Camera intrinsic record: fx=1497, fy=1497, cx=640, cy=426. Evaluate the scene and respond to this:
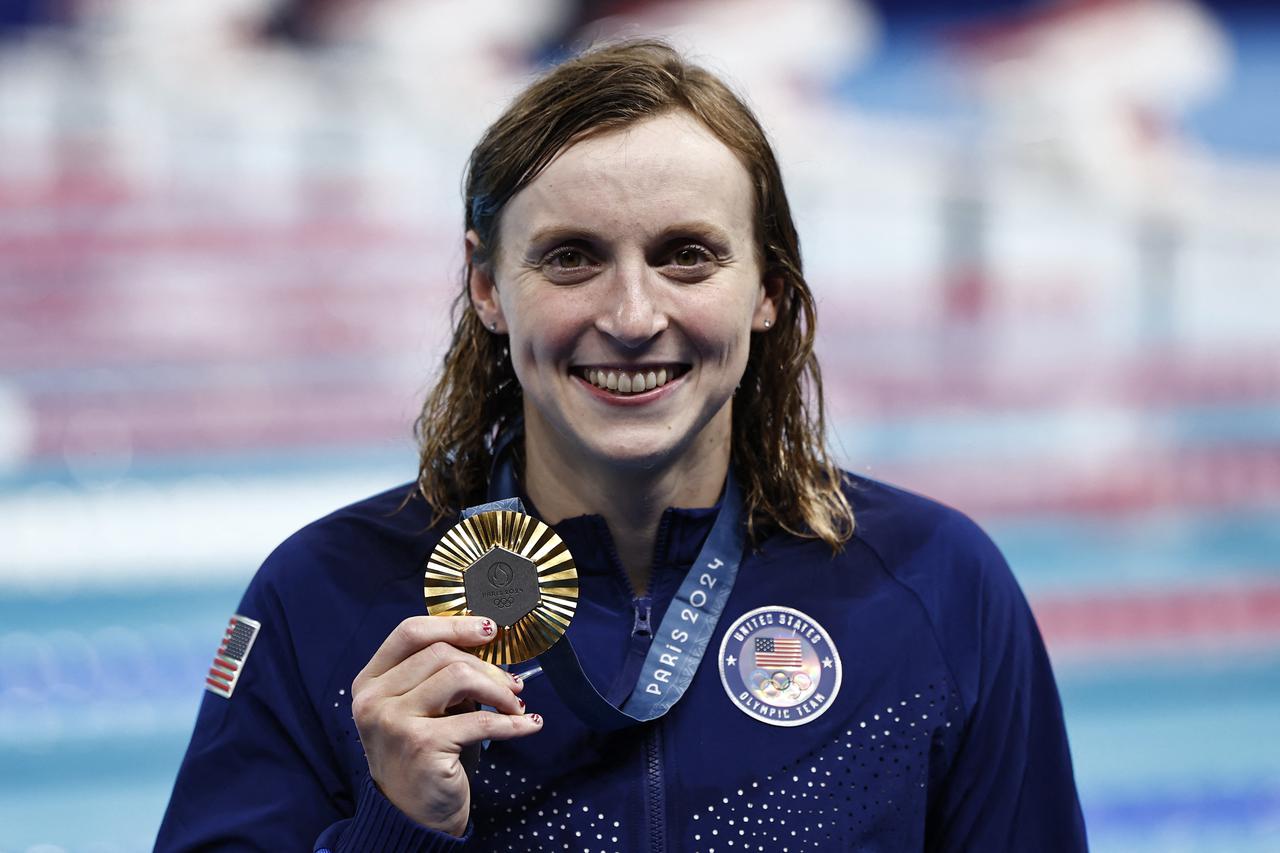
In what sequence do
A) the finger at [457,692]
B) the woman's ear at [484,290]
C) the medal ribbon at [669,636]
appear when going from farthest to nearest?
the woman's ear at [484,290], the medal ribbon at [669,636], the finger at [457,692]

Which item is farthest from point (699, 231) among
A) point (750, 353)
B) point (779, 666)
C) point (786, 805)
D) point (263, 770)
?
point (263, 770)

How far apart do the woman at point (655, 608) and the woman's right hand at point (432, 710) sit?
0.02m

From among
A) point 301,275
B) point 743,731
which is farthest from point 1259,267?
point 743,731

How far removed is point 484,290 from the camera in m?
1.66

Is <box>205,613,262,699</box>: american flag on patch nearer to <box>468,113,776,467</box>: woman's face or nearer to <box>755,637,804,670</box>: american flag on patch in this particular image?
<box>468,113,776,467</box>: woman's face

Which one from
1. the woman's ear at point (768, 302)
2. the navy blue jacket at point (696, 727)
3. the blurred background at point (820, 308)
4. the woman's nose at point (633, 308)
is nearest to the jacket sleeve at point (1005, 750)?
the navy blue jacket at point (696, 727)

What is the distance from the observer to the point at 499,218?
1.58 m

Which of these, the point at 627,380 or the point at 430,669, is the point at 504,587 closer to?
the point at 430,669

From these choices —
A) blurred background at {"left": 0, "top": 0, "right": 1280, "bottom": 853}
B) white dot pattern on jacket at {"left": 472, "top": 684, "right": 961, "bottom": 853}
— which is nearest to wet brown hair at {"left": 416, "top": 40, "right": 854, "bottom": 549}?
white dot pattern on jacket at {"left": 472, "top": 684, "right": 961, "bottom": 853}

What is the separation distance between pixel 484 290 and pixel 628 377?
0.84ft

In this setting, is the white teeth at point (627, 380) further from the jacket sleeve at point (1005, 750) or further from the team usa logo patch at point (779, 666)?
the jacket sleeve at point (1005, 750)

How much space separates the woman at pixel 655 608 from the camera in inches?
58.0

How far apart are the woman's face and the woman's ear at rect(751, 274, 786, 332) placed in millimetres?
140

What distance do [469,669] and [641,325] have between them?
385mm
